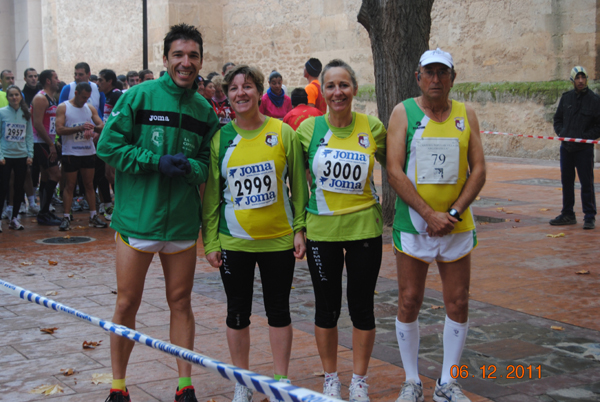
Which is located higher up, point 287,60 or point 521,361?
point 287,60

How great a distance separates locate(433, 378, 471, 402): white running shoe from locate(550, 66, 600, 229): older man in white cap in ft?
19.9

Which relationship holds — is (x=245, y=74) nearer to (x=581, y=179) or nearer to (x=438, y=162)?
(x=438, y=162)

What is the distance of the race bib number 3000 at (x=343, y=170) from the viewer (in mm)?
3686

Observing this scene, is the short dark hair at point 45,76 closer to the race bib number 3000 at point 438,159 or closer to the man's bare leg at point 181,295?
the man's bare leg at point 181,295

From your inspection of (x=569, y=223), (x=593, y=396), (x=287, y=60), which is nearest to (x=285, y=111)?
(x=569, y=223)

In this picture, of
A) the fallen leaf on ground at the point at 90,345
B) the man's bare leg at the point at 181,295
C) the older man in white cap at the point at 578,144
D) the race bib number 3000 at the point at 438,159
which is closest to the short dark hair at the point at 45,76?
the fallen leaf on ground at the point at 90,345

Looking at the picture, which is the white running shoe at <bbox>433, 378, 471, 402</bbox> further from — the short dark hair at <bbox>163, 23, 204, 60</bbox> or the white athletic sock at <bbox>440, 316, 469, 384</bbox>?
the short dark hair at <bbox>163, 23, 204, 60</bbox>

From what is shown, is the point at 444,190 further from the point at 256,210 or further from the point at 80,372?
the point at 80,372

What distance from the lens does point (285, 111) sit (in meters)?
10.1

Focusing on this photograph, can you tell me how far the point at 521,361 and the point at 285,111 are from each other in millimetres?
6483

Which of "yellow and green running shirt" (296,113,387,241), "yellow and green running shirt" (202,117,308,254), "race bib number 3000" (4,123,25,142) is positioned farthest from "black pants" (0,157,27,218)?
"yellow and green running shirt" (296,113,387,241)

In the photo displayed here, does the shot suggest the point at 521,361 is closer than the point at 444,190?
No

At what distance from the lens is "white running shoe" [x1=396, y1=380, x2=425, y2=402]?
3600mm

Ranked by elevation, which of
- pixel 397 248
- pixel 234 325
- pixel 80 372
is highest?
pixel 397 248
